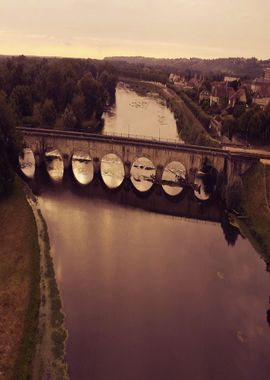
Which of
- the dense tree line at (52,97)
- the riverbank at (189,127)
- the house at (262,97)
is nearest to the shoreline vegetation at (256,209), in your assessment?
the riverbank at (189,127)

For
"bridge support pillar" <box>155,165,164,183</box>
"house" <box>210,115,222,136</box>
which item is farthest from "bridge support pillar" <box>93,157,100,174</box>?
"house" <box>210,115,222,136</box>

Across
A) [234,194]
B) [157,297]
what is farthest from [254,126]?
[157,297]

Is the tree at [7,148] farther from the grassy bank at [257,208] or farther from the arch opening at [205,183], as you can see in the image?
the grassy bank at [257,208]

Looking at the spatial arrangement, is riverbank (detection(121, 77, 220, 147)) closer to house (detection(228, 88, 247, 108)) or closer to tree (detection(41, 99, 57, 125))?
house (detection(228, 88, 247, 108))

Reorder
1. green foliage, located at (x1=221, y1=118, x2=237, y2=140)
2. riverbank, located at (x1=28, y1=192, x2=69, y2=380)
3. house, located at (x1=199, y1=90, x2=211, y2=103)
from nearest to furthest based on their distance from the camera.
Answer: riverbank, located at (x1=28, y1=192, x2=69, y2=380) < green foliage, located at (x1=221, y1=118, x2=237, y2=140) < house, located at (x1=199, y1=90, x2=211, y2=103)

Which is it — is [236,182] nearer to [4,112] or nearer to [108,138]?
[108,138]

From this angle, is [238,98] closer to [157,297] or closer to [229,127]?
[229,127]

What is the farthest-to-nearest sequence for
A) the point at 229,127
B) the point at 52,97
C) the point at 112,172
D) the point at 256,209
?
the point at 52,97
the point at 229,127
the point at 112,172
the point at 256,209
